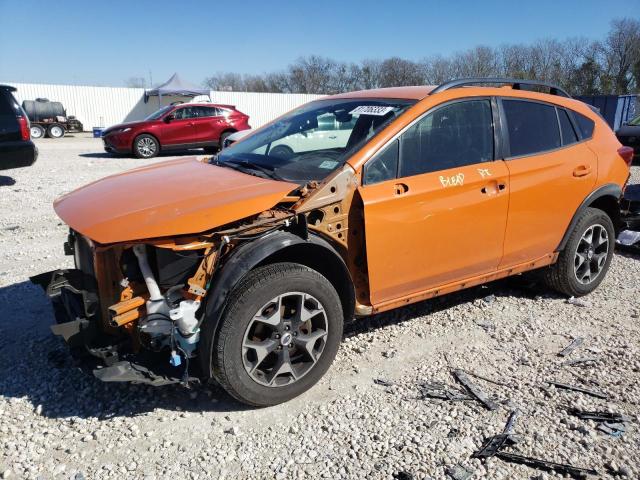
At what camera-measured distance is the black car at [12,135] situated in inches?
382

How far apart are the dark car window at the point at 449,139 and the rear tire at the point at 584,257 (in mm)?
1300

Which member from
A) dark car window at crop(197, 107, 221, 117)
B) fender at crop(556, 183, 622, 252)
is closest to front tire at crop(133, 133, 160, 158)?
dark car window at crop(197, 107, 221, 117)

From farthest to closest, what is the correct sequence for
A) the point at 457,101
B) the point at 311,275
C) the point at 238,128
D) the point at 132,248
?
the point at 238,128 < the point at 457,101 < the point at 311,275 < the point at 132,248

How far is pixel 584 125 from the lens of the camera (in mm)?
4668

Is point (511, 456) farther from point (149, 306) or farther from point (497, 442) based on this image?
point (149, 306)

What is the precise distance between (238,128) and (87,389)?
15375 mm

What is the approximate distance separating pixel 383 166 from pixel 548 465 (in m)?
1.92

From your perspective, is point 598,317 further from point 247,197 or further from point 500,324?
point 247,197

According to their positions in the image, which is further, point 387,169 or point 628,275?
point 628,275

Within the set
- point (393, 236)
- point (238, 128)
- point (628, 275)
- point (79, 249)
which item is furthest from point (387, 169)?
point (238, 128)

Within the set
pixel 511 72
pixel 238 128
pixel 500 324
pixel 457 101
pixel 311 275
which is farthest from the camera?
pixel 511 72

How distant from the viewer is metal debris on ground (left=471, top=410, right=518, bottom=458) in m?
2.77

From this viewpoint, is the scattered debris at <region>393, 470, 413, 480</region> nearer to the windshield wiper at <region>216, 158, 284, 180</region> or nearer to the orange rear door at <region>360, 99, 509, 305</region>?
the orange rear door at <region>360, 99, 509, 305</region>

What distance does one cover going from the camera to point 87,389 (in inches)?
131
